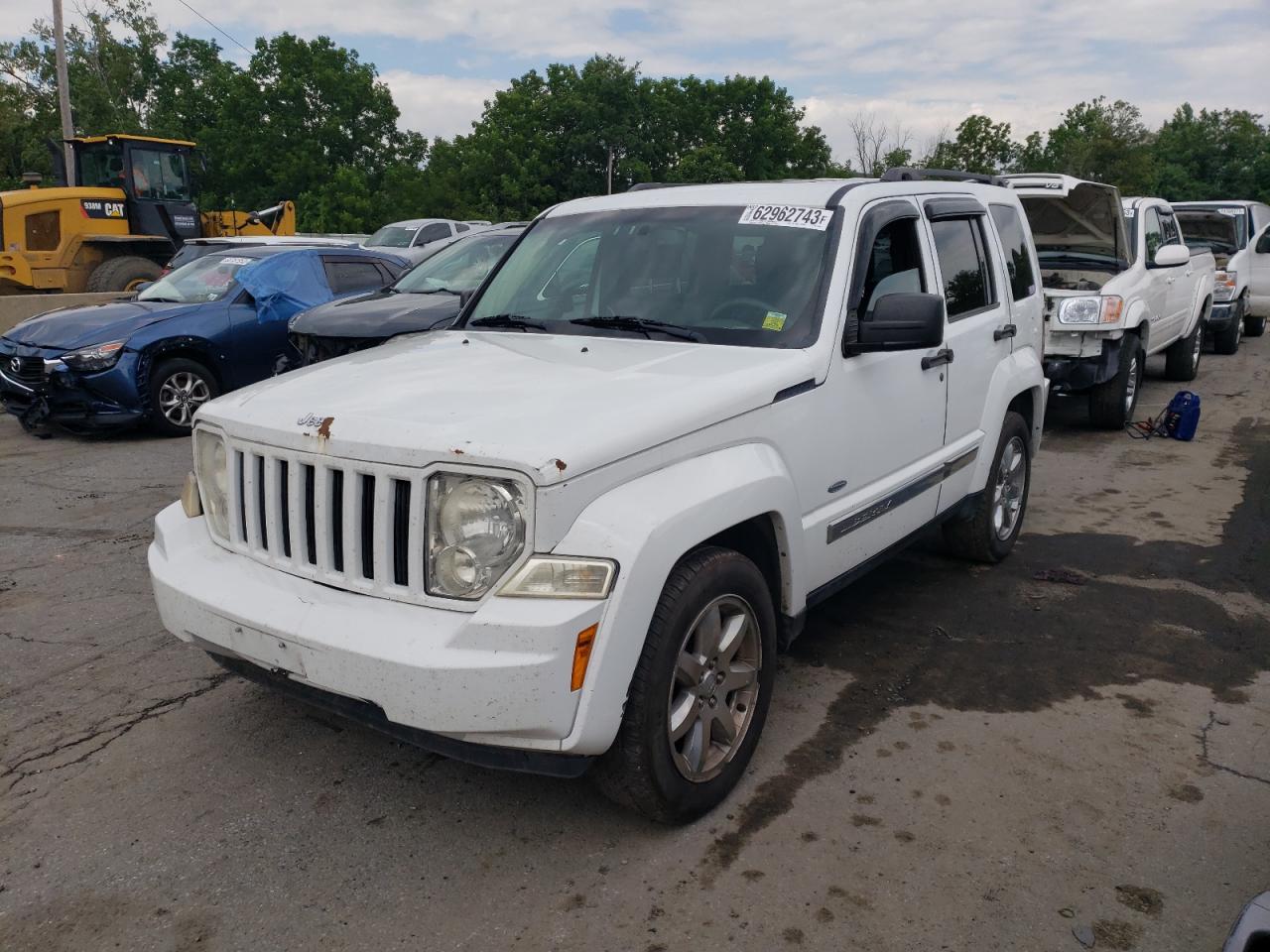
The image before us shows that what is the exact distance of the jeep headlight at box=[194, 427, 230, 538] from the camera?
3367 mm

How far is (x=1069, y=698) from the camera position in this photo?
13.3ft

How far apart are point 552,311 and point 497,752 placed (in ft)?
6.97

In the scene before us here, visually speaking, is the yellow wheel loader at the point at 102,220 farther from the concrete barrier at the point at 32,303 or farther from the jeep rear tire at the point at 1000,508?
the jeep rear tire at the point at 1000,508

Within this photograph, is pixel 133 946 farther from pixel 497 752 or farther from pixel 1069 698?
pixel 1069 698

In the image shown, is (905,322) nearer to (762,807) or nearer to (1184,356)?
(762,807)

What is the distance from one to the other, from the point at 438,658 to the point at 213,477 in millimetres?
1309

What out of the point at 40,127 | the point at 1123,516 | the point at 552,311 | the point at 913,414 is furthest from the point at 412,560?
the point at 40,127

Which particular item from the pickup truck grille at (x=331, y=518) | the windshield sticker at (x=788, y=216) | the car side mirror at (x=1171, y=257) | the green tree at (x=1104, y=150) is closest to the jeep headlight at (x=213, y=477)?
the pickup truck grille at (x=331, y=518)

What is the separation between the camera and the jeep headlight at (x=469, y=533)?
269 cm

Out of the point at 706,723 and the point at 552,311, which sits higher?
the point at 552,311

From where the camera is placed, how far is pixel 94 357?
8672mm

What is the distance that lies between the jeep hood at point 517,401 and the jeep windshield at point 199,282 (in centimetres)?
667

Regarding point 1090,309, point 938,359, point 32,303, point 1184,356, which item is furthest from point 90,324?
point 1184,356

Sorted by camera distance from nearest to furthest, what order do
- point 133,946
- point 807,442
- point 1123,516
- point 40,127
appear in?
point 133,946, point 807,442, point 1123,516, point 40,127
